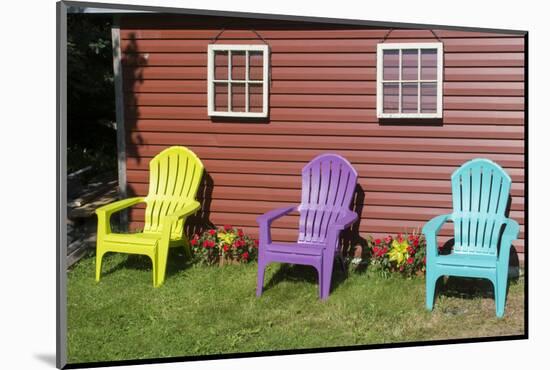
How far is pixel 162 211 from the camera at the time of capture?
6445mm

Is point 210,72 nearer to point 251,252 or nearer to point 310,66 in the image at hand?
point 310,66

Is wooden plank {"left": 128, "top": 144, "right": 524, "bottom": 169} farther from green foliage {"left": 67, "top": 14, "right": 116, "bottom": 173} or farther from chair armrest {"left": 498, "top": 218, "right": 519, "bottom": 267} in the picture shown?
chair armrest {"left": 498, "top": 218, "right": 519, "bottom": 267}

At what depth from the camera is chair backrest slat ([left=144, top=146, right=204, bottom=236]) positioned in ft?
21.2

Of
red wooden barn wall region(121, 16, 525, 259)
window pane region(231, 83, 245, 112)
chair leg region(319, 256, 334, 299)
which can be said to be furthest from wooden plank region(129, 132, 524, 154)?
chair leg region(319, 256, 334, 299)

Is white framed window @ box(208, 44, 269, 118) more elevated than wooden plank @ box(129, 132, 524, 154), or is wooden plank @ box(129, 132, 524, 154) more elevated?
white framed window @ box(208, 44, 269, 118)

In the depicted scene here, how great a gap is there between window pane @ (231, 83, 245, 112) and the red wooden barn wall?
0.11 m

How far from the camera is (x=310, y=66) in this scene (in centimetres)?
637

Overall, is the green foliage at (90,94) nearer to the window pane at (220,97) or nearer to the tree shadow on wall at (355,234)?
the window pane at (220,97)

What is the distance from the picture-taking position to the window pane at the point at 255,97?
6285mm

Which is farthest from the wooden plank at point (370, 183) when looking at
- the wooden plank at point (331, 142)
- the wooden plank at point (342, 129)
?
the wooden plank at point (342, 129)

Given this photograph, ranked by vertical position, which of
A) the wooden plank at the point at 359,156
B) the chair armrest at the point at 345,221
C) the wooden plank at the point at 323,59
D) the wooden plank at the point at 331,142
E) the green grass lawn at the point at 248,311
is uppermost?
the wooden plank at the point at 323,59

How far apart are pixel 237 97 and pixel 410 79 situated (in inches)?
48.6

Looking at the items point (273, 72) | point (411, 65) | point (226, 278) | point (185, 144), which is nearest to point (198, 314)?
point (226, 278)

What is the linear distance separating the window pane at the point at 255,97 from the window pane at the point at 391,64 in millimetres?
891
